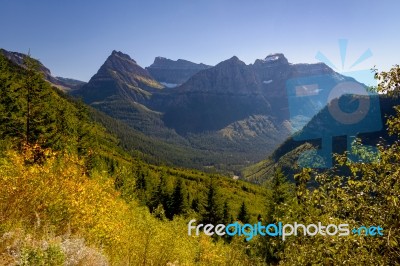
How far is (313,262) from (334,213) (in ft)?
5.49

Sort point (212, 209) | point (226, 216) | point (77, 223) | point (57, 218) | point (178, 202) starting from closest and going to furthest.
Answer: point (57, 218), point (77, 223), point (212, 209), point (226, 216), point (178, 202)

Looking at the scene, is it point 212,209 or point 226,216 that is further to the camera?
point 226,216

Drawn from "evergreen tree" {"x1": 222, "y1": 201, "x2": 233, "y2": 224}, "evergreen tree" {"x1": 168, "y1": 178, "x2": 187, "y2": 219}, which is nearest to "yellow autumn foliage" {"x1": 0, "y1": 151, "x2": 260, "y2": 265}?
"evergreen tree" {"x1": 222, "y1": 201, "x2": 233, "y2": 224}

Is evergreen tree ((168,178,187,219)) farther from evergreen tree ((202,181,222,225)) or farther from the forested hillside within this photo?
the forested hillside

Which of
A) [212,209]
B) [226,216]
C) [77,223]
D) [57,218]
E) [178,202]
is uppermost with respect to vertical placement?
[57,218]

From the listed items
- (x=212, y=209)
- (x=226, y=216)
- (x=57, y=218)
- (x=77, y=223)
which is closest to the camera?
(x=57, y=218)

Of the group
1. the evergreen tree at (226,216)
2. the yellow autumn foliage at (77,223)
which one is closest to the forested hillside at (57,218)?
the yellow autumn foliage at (77,223)

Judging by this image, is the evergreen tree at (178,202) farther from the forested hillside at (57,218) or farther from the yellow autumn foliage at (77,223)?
the yellow autumn foliage at (77,223)

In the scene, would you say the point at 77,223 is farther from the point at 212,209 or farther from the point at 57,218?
the point at 212,209

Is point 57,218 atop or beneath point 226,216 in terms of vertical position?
atop

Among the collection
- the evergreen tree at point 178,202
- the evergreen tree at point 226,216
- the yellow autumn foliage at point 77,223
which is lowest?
the evergreen tree at point 226,216

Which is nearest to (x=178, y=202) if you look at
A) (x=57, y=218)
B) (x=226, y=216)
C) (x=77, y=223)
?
(x=226, y=216)

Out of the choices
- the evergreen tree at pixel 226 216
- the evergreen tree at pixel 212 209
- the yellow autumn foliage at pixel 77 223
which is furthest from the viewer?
the evergreen tree at pixel 226 216

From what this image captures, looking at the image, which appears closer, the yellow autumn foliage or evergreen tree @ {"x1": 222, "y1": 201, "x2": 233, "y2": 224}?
the yellow autumn foliage
